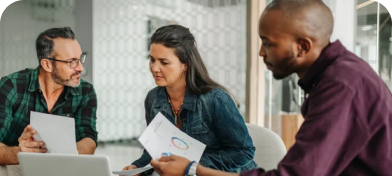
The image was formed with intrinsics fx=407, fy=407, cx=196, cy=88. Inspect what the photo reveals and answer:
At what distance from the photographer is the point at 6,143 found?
1.93m

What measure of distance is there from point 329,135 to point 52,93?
152 cm

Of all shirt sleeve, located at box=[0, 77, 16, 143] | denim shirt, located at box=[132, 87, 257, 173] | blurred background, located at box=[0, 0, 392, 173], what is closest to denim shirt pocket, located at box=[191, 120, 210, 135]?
denim shirt, located at box=[132, 87, 257, 173]

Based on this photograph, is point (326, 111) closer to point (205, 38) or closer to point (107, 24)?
point (205, 38)

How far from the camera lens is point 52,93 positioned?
6.71ft

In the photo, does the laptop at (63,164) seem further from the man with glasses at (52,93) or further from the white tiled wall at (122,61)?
the white tiled wall at (122,61)

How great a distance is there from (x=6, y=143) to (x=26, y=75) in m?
0.34

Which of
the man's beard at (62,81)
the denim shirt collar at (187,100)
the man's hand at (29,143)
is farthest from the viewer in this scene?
the man's beard at (62,81)

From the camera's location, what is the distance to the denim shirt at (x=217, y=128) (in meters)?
1.63

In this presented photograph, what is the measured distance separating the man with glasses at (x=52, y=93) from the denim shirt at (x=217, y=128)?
1.30 ft

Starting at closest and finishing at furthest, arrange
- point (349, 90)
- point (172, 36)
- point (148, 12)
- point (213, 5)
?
point (349, 90) → point (172, 36) → point (213, 5) → point (148, 12)

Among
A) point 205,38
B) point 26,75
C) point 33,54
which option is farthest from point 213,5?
point 33,54

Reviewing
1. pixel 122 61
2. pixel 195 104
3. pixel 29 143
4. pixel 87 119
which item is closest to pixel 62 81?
pixel 87 119

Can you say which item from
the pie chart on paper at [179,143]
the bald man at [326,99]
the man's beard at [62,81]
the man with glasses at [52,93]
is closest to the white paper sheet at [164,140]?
the pie chart on paper at [179,143]

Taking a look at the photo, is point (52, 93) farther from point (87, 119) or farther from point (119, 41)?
point (119, 41)
